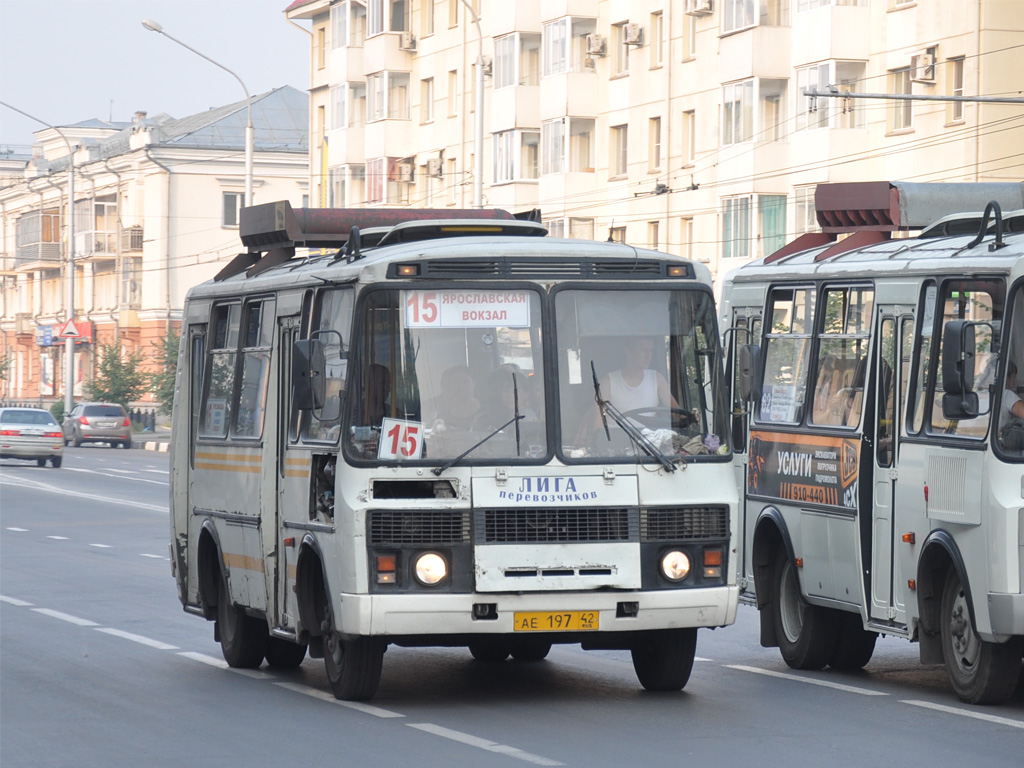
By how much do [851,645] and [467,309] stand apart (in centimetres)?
392

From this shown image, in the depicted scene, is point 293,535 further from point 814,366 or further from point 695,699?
point 814,366

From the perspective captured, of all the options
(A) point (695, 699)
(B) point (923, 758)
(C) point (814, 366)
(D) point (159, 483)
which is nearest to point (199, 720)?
(A) point (695, 699)

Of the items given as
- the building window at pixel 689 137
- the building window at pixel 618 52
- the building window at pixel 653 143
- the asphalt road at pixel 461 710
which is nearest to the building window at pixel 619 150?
the building window at pixel 653 143

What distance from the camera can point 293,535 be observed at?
11797mm

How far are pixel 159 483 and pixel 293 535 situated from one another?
30230 mm

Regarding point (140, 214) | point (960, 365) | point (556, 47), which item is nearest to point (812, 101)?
point (556, 47)

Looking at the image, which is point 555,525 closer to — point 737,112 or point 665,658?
point 665,658

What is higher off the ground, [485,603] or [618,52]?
[618,52]

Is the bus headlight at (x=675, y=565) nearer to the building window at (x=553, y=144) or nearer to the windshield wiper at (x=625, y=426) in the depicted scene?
the windshield wiper at (x=625, y=426)

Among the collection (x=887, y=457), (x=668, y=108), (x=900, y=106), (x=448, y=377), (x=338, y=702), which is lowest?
(x=338, y=702)

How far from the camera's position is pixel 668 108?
170 feet

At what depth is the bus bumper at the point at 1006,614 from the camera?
34.5 ft

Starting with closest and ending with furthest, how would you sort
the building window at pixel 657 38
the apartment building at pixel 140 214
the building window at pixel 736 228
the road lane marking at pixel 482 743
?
1. the road lane marking at pixel 482 743
2. the building window at pixel 736 228
3. the building window at pixel 657 38
4. the apartment building at pixel 140 214

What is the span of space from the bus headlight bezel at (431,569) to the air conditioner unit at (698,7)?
40.2 metres
